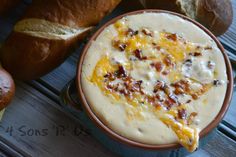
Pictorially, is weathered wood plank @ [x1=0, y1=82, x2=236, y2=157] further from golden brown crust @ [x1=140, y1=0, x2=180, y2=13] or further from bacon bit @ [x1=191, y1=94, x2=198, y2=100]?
golden brown crust @ [x1=140, y1=0, x2=180, y2=13]

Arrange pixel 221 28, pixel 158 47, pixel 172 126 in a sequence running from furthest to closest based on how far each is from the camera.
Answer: pixel 221 28, pixel 158 47, pixel 172 126

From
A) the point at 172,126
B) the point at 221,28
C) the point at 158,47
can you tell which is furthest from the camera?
the point at 221,28

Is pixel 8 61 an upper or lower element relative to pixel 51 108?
upper

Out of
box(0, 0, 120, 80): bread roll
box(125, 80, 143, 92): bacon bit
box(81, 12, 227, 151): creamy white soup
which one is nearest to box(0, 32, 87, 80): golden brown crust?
box(0, 0, 120, 80): bread roll

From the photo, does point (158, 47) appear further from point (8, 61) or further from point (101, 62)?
point (8, 61)

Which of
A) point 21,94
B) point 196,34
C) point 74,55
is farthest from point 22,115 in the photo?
point 196,34

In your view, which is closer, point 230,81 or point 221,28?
point 230,81

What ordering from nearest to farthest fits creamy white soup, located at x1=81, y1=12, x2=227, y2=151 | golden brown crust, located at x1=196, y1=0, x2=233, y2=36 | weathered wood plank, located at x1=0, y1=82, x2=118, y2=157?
creamy white soup, located at x1=81, y1=12, x2=227, y2=151 → weathered wood plank, located at x1=0, y1=82, x2=118, y2=157 → golden brown crust, located at x1=196, y1=0, x2=233, y2=36
